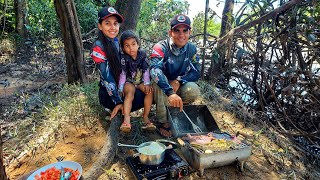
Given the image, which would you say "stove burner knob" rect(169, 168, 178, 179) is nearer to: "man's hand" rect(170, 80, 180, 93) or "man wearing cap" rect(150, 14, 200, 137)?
"man wearing cap" rect(150, 14, 200, 137)

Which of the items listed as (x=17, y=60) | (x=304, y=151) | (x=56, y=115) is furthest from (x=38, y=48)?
(x=304, y=151)

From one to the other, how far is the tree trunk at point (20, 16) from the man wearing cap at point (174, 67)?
24.6ft

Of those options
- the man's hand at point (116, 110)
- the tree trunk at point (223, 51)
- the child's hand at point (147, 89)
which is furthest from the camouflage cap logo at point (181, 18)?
the tree trunk at point (223, 51)

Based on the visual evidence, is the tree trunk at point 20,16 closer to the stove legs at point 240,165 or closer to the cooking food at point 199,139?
the cooking food at point 199,139

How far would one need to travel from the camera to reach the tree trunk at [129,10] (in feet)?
15.6

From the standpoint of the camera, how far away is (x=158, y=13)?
10047 mm

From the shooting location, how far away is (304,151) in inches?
A: 148

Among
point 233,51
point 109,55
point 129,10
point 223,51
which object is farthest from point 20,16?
point 109,55

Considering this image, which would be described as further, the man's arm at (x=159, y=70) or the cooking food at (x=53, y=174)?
the man's arm at (x=159, y=70)

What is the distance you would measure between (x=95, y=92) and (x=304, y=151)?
3.19 metres

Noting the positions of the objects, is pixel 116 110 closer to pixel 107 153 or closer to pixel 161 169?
pixel 107 153

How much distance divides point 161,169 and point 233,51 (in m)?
3.94

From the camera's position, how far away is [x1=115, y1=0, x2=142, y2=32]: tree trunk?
187 inches

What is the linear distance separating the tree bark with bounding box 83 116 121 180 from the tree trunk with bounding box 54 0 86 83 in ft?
6.26
